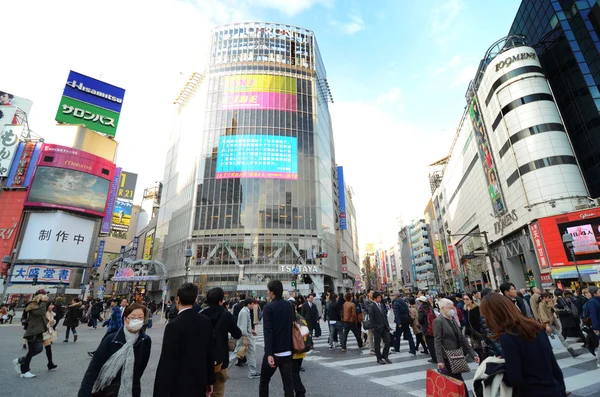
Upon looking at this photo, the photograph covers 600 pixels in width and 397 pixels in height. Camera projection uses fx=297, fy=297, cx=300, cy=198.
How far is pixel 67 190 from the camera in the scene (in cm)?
4484

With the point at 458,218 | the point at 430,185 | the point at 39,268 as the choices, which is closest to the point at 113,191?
the point at 39,268

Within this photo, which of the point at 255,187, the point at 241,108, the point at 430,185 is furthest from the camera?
the point at 430,185

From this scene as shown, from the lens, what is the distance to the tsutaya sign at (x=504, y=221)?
108ft

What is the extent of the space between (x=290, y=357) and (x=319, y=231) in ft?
131

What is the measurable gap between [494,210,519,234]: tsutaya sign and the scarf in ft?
127

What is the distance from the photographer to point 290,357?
4.50 m

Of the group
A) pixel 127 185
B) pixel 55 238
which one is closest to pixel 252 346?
pixel 55 238

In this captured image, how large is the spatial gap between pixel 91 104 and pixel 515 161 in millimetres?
64820

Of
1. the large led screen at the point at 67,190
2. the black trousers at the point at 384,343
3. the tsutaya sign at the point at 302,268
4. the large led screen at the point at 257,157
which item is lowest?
the black trousers at the point at 384,343

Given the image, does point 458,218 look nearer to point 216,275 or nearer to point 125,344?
point 216,275

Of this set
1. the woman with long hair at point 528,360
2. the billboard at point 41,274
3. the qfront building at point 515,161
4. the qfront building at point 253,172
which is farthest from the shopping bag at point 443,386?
the billboard at point 41,274

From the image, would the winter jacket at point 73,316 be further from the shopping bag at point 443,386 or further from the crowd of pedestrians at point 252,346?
the shopping bag at point 443,386

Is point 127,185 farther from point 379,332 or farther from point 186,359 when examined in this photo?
point 186,359

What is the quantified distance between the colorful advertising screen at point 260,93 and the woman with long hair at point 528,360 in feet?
159
